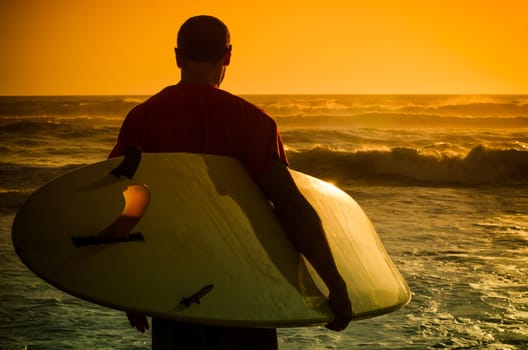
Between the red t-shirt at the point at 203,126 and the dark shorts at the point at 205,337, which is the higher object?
the red t-shirt at the point at 203,126

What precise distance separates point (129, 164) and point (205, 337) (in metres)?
0.50

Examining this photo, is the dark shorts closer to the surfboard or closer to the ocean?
the surfboard

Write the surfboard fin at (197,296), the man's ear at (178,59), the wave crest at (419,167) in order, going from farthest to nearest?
the wave crest at (419,167) < the man's ear at (178,59) < the surfboard fin at (197,296)

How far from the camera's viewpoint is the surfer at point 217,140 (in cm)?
170

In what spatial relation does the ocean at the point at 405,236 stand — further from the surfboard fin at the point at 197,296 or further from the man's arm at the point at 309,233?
the surfboard fin at the point at 197,296

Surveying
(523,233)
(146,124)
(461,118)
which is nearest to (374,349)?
(146,124)

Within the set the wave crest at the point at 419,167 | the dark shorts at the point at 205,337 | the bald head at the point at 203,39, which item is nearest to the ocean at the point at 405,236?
the wave crest at the point at 419,167

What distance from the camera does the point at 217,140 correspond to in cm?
174

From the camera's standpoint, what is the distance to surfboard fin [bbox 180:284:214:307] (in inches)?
61.9

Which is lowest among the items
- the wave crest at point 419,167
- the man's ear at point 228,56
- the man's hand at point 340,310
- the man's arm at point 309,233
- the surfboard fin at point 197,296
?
the wave crest at point 419,167

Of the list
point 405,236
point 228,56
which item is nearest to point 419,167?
point 405,236

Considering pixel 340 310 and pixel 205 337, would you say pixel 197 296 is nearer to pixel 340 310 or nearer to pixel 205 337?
pixel 205 337

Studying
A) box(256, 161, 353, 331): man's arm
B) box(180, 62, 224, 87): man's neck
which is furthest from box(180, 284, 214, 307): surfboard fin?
box(180, 62, 224, 87): man's neck

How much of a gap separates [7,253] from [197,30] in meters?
5.42
